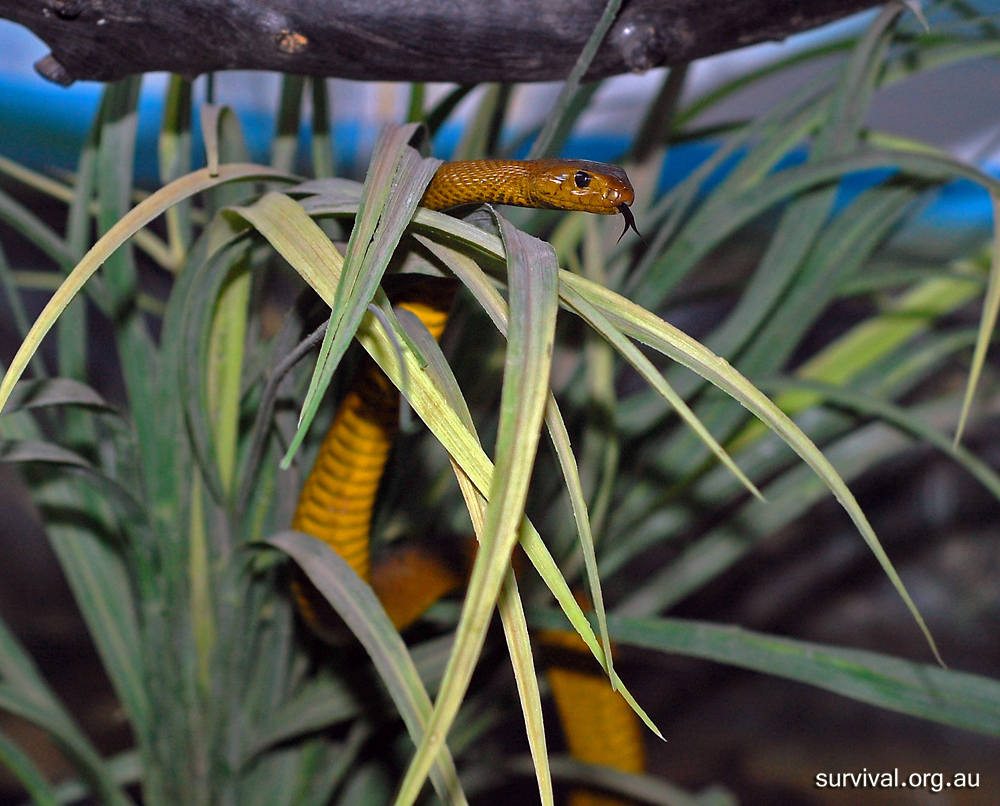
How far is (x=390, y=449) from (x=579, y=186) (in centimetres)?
18

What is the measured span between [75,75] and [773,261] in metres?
0.50

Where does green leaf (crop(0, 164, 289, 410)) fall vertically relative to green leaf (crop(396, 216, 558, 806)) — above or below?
above

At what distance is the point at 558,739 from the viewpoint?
3.76ft

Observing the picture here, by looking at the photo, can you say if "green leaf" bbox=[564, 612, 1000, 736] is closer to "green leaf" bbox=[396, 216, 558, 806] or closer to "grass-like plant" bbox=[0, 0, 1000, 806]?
"grass-like plant" bbox=[0, 0, 1000, 806]

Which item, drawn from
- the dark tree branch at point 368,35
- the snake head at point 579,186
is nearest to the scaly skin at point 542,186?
the snake head at point 579,186

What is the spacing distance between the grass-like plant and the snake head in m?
0.06

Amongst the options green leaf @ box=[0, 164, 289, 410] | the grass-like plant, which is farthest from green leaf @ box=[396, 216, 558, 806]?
green leaf @ box=[0, 164, 289, 410]

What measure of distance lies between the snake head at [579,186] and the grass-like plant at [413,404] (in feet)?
0.18

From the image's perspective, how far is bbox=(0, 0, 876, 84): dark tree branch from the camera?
42 centimetres

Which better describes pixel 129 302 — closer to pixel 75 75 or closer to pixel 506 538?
pixel 75 75

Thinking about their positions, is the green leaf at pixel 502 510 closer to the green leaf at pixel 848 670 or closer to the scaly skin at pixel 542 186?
the scaly skin at pixel 542 186

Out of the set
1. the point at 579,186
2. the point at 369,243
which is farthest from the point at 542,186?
the point at 369,243

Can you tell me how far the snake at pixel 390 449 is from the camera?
1.23 feet

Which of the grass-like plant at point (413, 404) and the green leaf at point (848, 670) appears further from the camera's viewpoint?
the green leaf at point (848, 670)
